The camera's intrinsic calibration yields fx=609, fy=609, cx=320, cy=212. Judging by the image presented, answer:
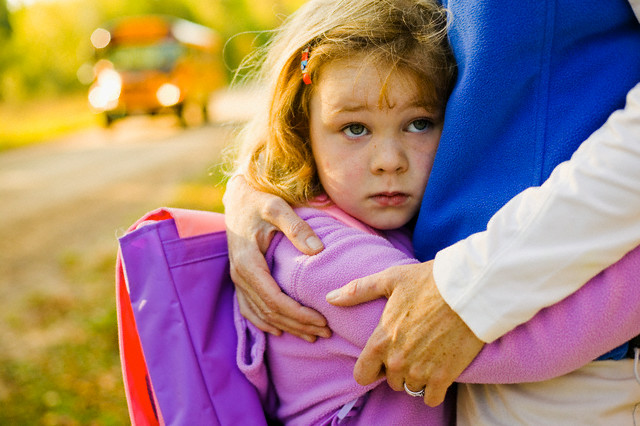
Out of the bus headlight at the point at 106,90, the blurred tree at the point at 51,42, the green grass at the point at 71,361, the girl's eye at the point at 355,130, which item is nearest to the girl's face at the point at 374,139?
the girl's eye at the point at 355,130

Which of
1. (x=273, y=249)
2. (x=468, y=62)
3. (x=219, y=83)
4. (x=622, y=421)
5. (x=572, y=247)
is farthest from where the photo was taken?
(x=219, y=83)

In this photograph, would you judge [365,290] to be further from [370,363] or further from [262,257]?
[262,257]

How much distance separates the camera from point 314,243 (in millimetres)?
1385

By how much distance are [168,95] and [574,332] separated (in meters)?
13.3

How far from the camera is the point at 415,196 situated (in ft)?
4.91

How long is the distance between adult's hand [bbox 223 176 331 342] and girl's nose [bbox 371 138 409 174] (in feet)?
0.74

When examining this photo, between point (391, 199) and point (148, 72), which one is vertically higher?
point (391, 199)

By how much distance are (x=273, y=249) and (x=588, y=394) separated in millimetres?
775

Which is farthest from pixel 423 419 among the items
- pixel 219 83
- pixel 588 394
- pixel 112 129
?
pixel 219 83

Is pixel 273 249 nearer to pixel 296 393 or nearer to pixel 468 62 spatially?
pixel 296 393

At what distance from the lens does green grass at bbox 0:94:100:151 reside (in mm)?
12289

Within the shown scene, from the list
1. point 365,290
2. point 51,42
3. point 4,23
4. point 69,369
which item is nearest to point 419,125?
point 365,290

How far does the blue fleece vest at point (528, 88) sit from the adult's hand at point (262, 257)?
37cm

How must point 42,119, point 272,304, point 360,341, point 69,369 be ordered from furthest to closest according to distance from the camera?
point 42,119
point 69,369
point 272,304
point 360,341
